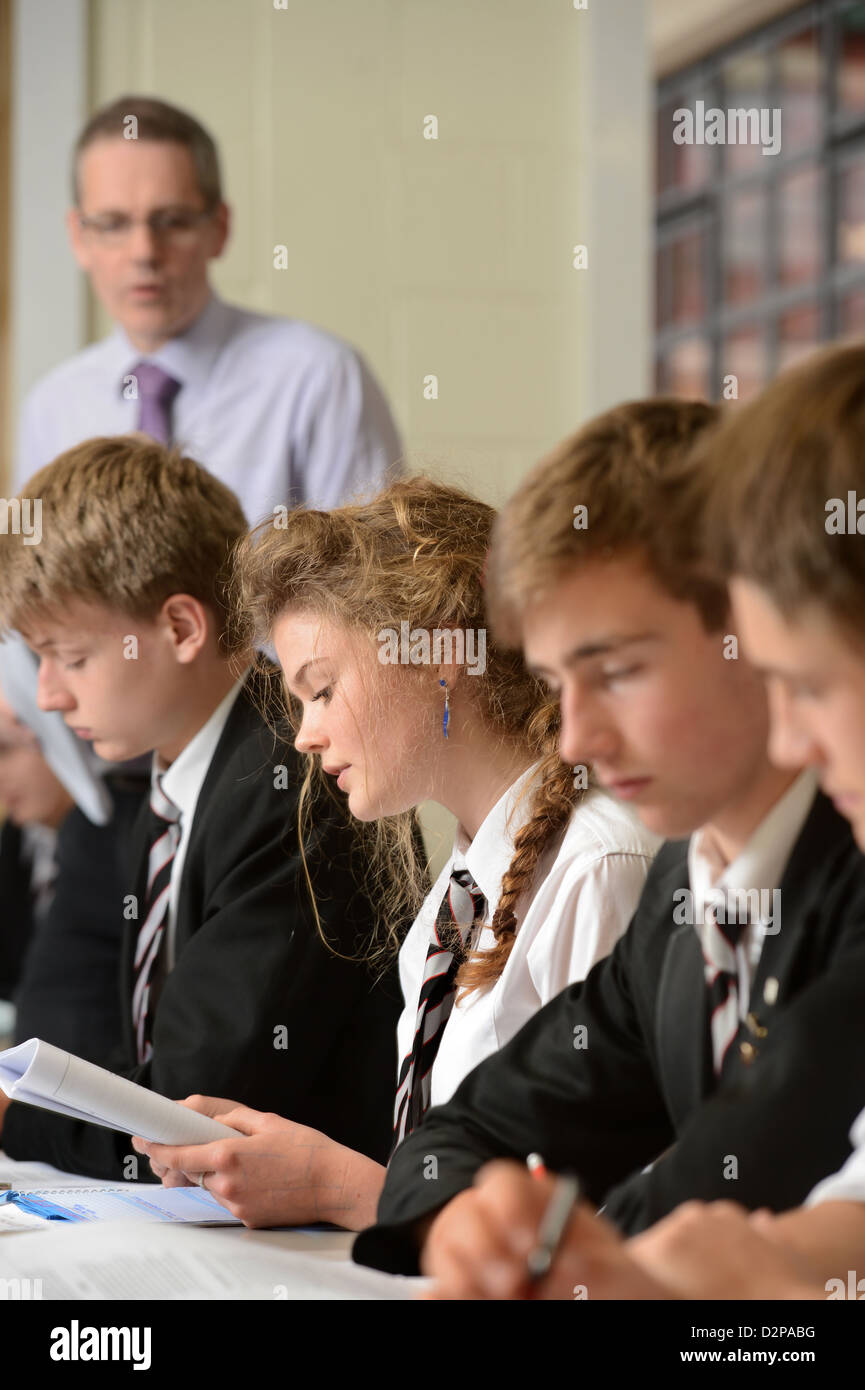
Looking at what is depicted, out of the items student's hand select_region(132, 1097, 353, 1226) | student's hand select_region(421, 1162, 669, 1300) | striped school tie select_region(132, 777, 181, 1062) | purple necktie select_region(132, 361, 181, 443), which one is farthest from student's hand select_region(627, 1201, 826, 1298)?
purple necktie select_region(132, 361, 181, 443)

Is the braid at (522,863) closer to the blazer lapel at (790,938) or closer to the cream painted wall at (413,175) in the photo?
the blazer lapel at (790,938)

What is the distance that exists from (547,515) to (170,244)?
169 cm

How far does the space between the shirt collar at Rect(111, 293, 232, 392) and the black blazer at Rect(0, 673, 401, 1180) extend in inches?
42.2

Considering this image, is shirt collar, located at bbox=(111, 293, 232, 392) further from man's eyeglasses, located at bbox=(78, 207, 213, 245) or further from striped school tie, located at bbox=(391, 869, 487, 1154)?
striped school tie, located at bbox=(391, 869, 487, 1154)

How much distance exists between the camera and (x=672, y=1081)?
0.92 m

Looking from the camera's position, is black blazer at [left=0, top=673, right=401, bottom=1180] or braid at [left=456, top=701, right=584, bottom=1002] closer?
braid at [left=456, top=701, right=584, bottom=1002]

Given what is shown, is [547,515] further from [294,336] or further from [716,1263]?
[294,336]

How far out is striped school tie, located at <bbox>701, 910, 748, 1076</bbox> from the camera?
0.87m

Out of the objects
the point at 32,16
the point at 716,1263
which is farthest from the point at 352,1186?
the point at 32,16

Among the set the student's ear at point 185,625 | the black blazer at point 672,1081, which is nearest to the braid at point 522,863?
the black blazer at point 672,1081

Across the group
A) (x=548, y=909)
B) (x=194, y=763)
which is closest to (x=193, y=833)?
(x=194, y=763)

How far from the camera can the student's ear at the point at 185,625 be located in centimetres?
162

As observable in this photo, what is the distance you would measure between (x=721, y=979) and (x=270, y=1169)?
49cm

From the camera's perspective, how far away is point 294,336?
2449mm
